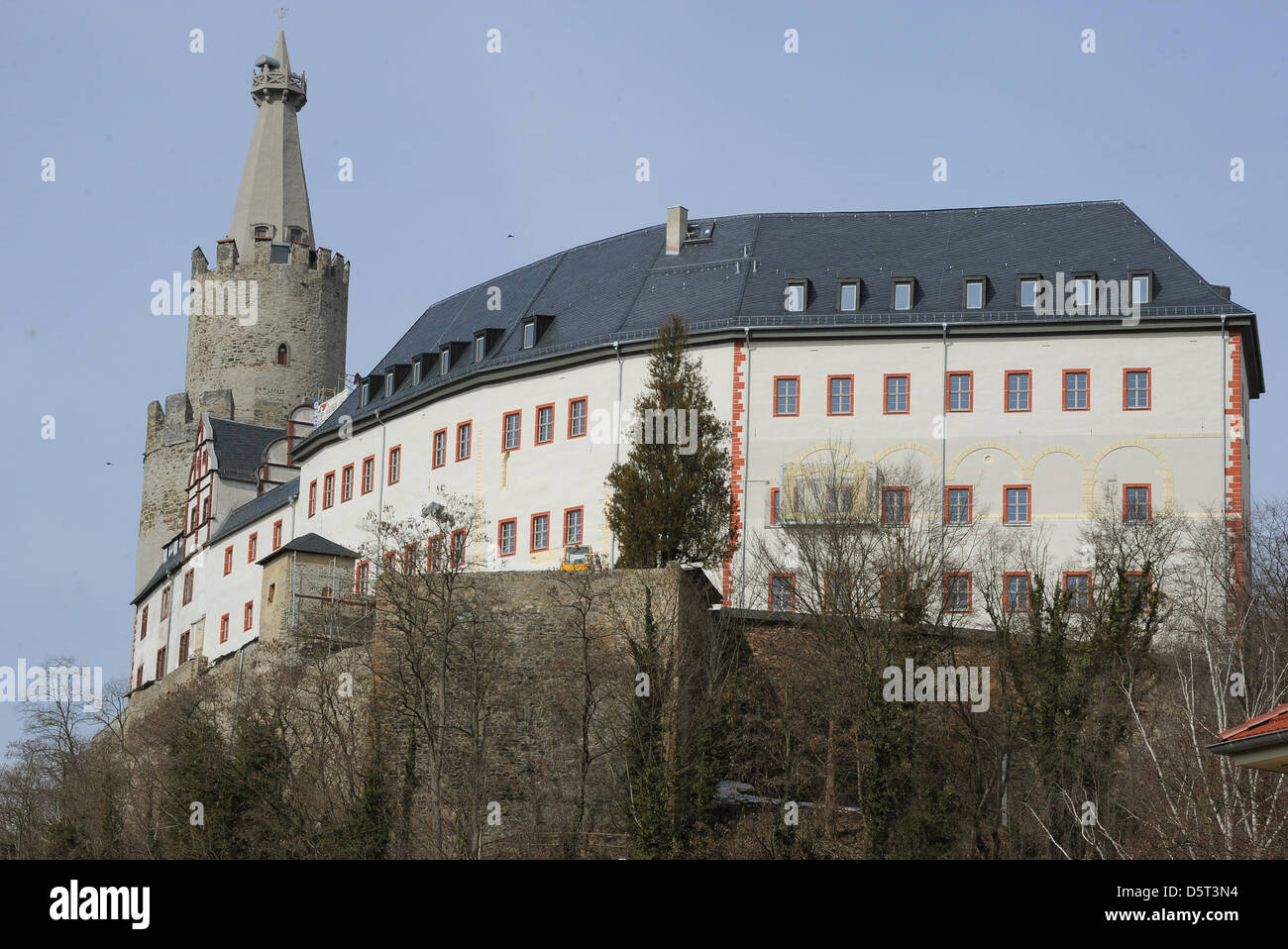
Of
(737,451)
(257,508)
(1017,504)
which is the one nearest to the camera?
(1017,504)

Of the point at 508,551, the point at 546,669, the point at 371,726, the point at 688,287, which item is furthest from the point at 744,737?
the point at 688,287

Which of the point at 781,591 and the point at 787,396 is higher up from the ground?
the point at 787,396

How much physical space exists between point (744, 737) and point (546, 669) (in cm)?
428

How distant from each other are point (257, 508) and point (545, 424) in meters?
16.3

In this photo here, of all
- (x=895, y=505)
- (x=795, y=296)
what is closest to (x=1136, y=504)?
(x=895, y=505)

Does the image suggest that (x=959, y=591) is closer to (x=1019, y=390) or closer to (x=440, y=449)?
(x=1019, y=390)

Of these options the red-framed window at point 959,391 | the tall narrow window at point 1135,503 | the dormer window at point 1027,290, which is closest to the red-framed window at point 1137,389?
the tall narrow window at point 1135,503

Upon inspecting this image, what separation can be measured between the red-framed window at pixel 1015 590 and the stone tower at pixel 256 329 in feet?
151

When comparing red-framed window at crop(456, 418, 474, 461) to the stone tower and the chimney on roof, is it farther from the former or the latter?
the stone tower

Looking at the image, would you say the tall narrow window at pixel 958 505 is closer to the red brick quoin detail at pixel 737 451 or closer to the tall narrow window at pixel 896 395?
the tall narrow window at pixel 896 395

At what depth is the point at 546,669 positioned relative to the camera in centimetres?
3862

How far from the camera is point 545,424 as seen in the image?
2114 inches

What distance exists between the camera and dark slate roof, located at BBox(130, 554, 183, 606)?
71.7m
